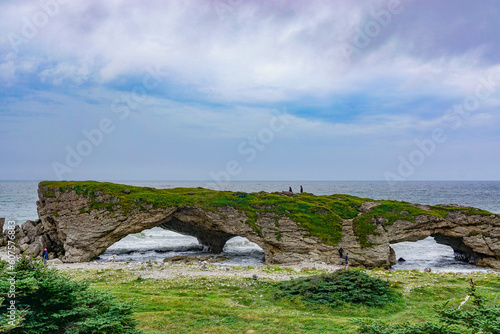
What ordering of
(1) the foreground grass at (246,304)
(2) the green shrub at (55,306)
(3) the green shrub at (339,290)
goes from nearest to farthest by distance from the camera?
(2) the green shrub at (55,306) → (1) the foreground grass at (246,304) → (3) the green shrub at (339,290)

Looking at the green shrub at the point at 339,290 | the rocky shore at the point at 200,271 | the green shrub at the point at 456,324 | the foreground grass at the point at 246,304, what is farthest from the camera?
the rocky shore at the point at 200,271

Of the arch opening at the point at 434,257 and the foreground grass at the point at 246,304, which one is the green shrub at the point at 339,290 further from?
the arch opening at the point at 434,257

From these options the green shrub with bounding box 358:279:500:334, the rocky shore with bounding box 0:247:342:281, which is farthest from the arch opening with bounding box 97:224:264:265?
the green shrub with bounding box 358:279:500:334

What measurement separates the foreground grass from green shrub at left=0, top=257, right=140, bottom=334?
9.24ft

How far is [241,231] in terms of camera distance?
36.4 m

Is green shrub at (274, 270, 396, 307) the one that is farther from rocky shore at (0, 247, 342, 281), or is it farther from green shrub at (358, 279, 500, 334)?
green shrub at (358, 279, 500, 334)

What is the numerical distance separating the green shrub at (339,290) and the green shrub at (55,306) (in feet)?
37.3

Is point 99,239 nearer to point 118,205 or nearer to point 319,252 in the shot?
point 118,205

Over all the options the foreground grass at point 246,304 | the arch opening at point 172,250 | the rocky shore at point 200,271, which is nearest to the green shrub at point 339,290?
the foreground grass at point 246,304

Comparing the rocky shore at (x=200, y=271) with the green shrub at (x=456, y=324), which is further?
the rocky shore at (x=200, y=271)

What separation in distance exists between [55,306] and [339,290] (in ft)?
48.5

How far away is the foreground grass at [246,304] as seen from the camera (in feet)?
45.9

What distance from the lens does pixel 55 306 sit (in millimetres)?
9781

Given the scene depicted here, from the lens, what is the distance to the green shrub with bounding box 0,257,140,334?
29.5 ft
